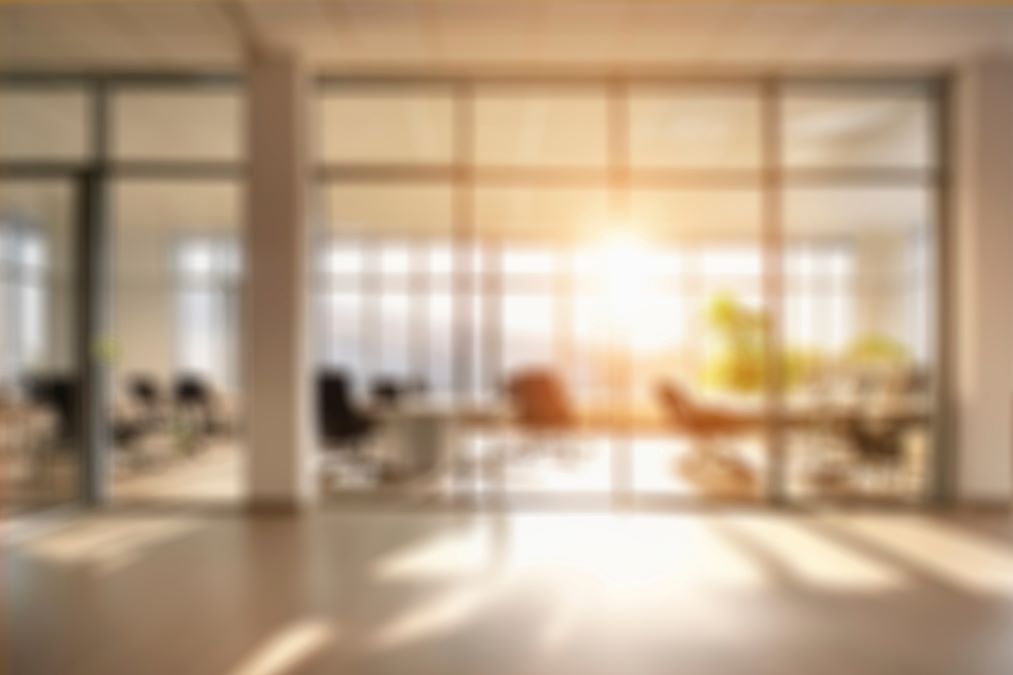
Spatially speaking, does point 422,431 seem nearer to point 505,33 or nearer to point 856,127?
point 505,33

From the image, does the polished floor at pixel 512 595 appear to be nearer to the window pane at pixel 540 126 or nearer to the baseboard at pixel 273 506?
the baseboard at pixel 273 506

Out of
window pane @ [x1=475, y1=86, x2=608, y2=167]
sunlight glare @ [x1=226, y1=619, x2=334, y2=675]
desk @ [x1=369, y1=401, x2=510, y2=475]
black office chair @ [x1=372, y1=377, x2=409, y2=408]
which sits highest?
window pane @ [x1=475, y1=86, x2=608, y2=167]

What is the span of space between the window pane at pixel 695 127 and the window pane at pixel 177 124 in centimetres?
401

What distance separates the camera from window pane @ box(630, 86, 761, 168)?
733 centimetres

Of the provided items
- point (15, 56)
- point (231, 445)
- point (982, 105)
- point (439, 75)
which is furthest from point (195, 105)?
Result: point (982, 105)

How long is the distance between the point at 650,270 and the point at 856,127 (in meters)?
5.52

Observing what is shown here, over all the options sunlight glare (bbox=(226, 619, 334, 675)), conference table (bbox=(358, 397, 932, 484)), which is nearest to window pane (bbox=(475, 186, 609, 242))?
conference table (bbox=(358, 397, 932, 484))

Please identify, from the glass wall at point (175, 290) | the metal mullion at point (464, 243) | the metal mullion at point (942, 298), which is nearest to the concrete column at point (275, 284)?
the glass wall at point (175, 290)

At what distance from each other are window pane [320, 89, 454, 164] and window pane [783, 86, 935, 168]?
3473 mm

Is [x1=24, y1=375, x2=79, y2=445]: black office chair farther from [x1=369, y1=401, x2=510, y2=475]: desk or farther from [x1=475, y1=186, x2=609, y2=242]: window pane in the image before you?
[x1=475, y1=186, x2=609, y2=242]: window pane

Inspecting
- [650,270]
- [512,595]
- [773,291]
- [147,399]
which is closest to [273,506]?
[512,595]

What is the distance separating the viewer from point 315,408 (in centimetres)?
689

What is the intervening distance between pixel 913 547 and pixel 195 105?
24.3 ft

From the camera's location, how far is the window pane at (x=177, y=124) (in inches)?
295
